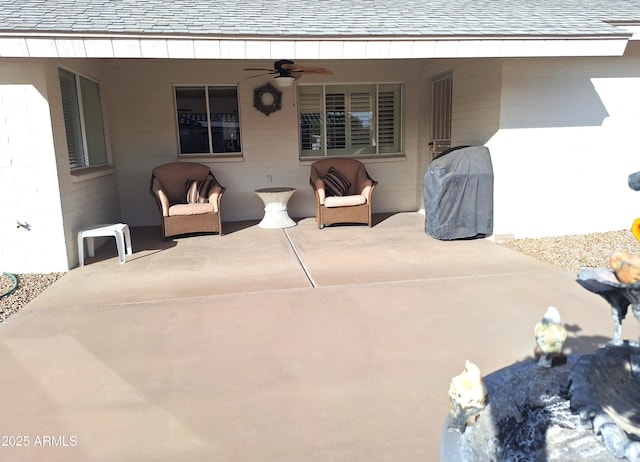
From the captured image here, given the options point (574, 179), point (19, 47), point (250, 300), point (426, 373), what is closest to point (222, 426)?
point (426, 373)

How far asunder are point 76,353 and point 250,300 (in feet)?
4.88

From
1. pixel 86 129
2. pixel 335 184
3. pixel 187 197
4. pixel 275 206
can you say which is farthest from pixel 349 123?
pixel 86 129

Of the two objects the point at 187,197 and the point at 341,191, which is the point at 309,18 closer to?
the point at 341,191

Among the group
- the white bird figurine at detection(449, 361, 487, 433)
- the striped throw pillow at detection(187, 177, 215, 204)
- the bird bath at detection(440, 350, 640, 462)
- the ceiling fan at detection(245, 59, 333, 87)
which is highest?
the ceiling fan at detection(245, 59, 333, 87)

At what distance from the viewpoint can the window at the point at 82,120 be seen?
20.1 feet

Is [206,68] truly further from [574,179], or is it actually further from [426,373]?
[426,373]

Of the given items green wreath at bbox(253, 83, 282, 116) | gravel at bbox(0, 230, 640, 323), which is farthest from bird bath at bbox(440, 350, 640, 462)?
green wreath at bbox(253, 83, 282, 116)

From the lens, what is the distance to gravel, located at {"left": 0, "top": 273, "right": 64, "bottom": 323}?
14.1 ft

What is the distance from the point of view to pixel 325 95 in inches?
334

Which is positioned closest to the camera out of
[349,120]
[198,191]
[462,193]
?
[462,193]

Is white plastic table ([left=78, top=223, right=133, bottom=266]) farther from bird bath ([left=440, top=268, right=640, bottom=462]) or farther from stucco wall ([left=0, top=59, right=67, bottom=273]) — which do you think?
bird bath ([left=440, top=268, right=640, bottom=462])

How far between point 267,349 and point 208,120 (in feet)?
19.1

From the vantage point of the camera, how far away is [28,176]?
205 inches

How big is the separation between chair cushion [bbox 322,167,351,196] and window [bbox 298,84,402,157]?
981mm
